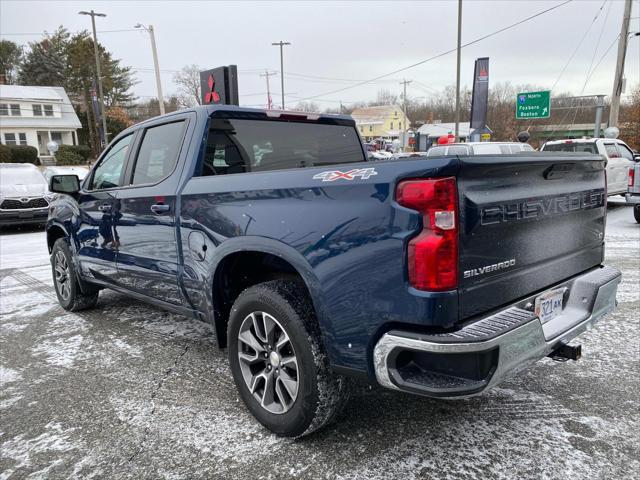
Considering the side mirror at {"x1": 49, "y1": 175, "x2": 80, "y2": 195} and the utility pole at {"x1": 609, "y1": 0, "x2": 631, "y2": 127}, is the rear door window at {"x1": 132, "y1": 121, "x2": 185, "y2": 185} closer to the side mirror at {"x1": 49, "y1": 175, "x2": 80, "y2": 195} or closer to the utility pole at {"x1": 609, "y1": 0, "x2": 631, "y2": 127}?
the side mirror at {"x1": 49, "y1": 175, "x2": 80, "y2": 195}

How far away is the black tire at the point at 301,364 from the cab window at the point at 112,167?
6.91ft

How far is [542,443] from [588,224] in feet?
4.25

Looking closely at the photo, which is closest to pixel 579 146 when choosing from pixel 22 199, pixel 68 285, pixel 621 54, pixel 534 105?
pixel 621 54

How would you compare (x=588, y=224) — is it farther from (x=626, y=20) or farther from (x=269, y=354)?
(x=626, y=20)

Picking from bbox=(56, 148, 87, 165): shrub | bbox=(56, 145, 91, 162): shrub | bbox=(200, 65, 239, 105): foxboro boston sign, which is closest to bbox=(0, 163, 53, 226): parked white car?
bbox=(200, 65, 239, 105): foxboro boston sign

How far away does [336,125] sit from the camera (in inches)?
159

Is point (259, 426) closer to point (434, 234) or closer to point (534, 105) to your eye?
point (434, 234)

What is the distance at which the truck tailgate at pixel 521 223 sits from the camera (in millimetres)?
1998

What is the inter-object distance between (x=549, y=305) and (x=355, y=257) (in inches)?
45.3

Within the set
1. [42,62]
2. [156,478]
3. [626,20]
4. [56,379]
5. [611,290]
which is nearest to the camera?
[156,478]

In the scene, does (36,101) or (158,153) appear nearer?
(158,153)

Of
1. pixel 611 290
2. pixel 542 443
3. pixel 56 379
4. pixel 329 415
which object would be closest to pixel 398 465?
pixel 329 415

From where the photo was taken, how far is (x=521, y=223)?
Answer: 2.24 metres

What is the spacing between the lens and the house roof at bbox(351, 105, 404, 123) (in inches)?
3994
